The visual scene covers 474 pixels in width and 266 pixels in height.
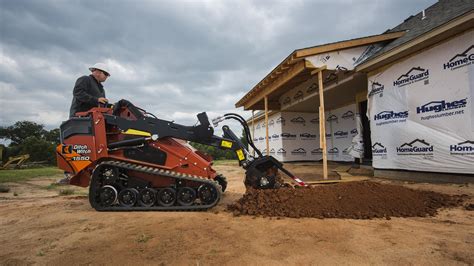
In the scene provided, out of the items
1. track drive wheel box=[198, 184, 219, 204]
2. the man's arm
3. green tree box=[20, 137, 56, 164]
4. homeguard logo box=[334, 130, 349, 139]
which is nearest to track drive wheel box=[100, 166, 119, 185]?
the man's arm

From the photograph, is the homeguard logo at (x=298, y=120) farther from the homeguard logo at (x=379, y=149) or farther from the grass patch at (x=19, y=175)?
the grass patch at (x=19, y=175)

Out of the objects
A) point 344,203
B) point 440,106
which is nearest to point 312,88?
point 440,106

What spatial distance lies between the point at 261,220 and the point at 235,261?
1367 millimetres

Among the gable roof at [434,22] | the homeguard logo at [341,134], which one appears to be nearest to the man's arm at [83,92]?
the gable roof at [434,22]

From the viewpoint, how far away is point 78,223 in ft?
12.2

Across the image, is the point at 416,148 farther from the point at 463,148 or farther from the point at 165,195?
the point at 165,195

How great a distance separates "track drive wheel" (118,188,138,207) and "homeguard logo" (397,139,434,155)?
697 centimetres

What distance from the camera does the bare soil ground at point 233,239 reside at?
2359mm

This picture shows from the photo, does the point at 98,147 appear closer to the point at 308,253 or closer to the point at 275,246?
the point at 275,246

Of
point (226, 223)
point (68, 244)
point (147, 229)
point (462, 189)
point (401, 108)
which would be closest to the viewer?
point (68, 244)

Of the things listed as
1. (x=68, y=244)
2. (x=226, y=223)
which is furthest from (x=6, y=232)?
(x=226, y=223)

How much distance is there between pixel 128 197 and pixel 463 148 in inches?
280

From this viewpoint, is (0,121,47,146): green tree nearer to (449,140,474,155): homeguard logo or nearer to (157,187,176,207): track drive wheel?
(157,187,176,207): track drive wheel

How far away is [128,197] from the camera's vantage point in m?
4.41
